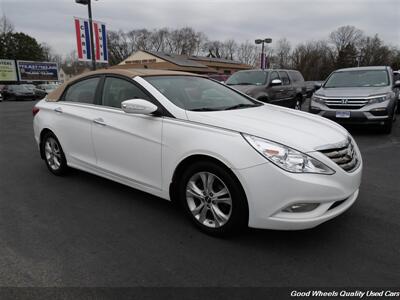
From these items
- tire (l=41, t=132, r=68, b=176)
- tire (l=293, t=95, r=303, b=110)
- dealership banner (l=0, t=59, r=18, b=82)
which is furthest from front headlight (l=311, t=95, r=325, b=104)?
dealership banner (l=0, t=59, r=18, b=82)

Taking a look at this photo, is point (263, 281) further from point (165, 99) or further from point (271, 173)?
point (165, 99)

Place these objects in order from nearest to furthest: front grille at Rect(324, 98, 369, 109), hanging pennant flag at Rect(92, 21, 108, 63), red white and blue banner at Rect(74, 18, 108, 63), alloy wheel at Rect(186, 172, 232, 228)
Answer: alloy wheel at Rect(186, 172, 232, 228)
front grille at Rect(324, 98, 369, 109)
red white and blue banner at Rect(74, 18, 108, 63)
hanging pennant flag at Rect(92, 21, 108, 63)

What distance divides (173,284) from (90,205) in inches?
71.3

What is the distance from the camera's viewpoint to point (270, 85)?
9.52m

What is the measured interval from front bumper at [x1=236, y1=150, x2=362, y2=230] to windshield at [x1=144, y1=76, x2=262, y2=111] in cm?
112

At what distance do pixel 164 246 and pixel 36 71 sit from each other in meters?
48.0

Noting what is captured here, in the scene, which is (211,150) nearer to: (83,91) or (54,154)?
(83,91)

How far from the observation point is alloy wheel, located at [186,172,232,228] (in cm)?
284

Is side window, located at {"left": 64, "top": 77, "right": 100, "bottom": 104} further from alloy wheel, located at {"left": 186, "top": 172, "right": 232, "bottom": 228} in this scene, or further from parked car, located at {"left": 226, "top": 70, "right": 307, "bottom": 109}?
parked car, located at {"left": 226, "top": 70, "right": 307, "bottom": 109}

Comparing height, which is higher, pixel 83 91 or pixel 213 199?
pixel 83 91

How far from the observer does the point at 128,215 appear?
3451 millimetres

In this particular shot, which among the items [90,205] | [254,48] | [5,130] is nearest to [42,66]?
[5,130]

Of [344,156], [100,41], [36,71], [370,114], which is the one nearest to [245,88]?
[370,114]

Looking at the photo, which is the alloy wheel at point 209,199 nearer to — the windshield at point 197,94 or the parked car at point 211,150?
the parked car at point 211,150
